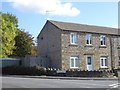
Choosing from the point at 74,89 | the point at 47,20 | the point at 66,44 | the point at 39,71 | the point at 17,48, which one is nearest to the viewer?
the point at 74,89

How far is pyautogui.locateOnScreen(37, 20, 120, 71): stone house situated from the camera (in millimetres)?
46062

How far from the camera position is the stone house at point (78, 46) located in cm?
4606

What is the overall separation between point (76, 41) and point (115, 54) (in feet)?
25.9

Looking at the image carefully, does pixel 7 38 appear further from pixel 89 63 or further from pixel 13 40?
pixel 89 63

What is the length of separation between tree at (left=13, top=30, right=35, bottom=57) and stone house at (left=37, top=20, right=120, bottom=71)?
58.2 feet

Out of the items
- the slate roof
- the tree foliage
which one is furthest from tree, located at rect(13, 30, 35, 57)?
the slate roof

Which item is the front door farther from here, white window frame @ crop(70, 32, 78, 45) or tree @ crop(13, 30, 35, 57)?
tree @ crop(13, 30, 35, 57)

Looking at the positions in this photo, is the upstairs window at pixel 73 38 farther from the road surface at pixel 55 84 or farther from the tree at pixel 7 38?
the road surface at pixel 55 84

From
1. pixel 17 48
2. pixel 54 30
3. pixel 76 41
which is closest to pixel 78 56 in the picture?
pixel 76 41

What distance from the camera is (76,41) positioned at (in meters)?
47.2

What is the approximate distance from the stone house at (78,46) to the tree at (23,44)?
17729mm

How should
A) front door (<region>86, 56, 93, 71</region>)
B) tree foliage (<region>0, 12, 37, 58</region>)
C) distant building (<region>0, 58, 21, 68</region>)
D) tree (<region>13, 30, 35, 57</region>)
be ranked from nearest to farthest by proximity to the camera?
front door (<region>86, 56, 93, 71</region>) → distant building (<region>0, 58, 21, 68</region>) → tree foliage (<region>0, 12, 37, 58</region>) → tree (<region>13, 30, 35, 57</region>)

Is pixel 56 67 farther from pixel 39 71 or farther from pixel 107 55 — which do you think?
pixel 107 55

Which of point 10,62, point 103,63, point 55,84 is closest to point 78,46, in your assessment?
point 103,63
